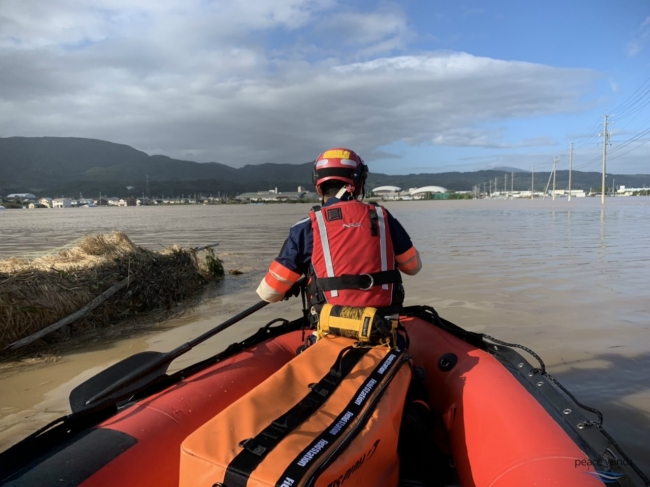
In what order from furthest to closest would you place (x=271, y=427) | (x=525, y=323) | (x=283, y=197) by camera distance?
(x=283, y=197) → (x=525, y=323) → (x=271, y=427)

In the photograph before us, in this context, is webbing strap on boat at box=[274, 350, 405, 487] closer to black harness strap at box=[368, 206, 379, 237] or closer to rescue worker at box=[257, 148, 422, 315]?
rescue worker at box=[257, 148, 422, 315]

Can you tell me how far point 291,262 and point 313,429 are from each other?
4.08 feet

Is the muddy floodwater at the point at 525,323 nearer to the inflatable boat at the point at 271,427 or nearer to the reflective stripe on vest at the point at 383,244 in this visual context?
the inflatable boat at the point at 271,427

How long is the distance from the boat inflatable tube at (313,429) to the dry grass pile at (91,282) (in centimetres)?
450

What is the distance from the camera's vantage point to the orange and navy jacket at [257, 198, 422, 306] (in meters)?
2.63

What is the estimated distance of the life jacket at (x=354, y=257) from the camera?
2.45m

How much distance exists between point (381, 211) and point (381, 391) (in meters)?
1.09

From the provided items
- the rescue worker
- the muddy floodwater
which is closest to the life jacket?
the rescue worker

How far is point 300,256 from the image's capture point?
269 centimetres

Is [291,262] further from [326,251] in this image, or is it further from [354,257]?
[354,257]

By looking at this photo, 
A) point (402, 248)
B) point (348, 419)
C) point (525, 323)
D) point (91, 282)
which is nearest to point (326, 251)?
point (402, 248)

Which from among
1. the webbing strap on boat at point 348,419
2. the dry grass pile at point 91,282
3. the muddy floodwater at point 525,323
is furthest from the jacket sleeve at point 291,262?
the dry grass pile at point 91,282

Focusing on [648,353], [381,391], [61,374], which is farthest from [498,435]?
[61,374]

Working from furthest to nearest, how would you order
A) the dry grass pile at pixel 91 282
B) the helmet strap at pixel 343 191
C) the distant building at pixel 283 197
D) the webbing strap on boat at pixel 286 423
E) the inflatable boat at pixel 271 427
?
the distant building at pixel 283 197
the dry grass pile at pixel 91 282
the helmet strap at pixel 343 191
the inflatable boat at pixel 271 427
the webbing strap on boat at pixel 286 423
